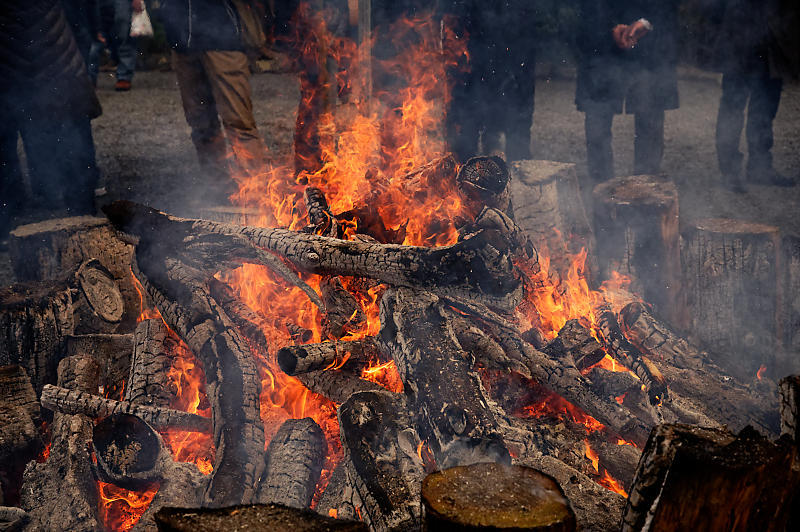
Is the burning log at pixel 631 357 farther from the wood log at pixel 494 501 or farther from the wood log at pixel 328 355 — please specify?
the wood log at pixel 494 501

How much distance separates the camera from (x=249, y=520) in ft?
4.74

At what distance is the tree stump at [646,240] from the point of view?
3623mm

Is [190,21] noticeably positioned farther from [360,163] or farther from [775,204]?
[775,204]

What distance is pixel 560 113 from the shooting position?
889 cm

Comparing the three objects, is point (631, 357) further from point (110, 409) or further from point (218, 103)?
point (218, 103)

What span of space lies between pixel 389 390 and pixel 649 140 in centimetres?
425

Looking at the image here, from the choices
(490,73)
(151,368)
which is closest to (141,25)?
(490,73)

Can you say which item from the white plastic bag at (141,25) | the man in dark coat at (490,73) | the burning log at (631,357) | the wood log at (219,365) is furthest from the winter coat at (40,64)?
the white plastic bag at (141,25)

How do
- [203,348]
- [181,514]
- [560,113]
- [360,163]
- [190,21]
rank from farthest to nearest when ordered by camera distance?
[560,113] → [190,21] → [360,163] → [203,348] → [181,514]

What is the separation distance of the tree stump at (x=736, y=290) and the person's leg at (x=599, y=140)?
2.43 m

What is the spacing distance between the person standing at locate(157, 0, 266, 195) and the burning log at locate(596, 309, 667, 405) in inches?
127

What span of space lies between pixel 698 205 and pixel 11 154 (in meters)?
5.85

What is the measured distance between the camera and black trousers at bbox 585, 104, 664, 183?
5684 millimetres

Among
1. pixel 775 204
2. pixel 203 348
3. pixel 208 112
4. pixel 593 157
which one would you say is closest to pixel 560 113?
pixel 593 157
